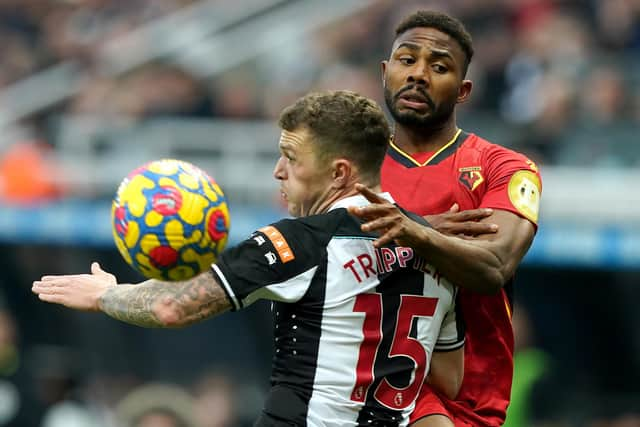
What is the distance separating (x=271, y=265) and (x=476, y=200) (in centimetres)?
108

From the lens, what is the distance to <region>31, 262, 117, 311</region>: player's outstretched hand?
15.3 ft

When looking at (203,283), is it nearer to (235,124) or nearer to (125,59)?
(235,124)

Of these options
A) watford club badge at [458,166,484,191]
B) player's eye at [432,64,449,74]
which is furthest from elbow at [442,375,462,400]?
player's eye at [432,64,449,74]

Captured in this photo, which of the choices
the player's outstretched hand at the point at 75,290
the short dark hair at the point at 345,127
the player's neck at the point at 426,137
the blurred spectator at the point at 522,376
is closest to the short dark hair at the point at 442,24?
the player's neck at the point at 426,137

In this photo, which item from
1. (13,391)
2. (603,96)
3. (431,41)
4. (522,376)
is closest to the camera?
(431,41)

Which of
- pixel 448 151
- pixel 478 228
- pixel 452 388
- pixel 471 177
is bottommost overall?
pixel 452 388

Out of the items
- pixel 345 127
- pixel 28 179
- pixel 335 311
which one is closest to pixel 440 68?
pixel 345 127

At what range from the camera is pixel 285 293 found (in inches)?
179

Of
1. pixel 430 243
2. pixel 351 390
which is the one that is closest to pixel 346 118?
pixel 430 243

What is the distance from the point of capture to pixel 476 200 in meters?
5.20

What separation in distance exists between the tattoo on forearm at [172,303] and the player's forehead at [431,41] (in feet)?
4.37

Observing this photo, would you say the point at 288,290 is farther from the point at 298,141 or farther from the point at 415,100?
the point at 415,100

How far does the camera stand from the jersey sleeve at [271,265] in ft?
14.7

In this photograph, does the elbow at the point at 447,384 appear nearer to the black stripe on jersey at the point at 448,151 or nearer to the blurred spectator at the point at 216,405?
the black stripe on jersey at the point at 448,151
